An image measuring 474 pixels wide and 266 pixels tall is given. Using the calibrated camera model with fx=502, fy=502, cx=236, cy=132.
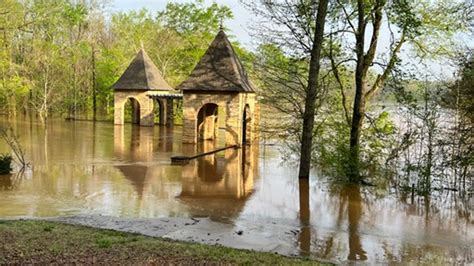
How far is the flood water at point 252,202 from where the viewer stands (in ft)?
30.2

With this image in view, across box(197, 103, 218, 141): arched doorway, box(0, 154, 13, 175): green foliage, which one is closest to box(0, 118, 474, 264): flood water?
box(0, 154, 13, 175): green foliage

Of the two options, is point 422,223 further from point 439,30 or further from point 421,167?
point 439,30

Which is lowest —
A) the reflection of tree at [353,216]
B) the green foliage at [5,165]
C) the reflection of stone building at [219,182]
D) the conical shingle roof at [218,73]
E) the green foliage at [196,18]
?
the reflection of tree at [353,216]

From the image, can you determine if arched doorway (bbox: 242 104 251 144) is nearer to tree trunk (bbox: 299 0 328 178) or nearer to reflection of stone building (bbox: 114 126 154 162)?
reflection of stone building (bbox: 114 126 154 162)

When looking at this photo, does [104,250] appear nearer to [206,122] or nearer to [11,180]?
[11,180]

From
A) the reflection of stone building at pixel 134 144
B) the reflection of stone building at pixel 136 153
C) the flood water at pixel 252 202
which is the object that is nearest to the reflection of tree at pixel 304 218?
the flood water at pixel 252 202

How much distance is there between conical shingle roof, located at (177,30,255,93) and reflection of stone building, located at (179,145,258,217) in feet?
11.4

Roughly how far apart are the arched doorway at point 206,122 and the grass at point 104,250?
775 inches

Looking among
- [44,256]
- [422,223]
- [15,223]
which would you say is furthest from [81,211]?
[422,223]

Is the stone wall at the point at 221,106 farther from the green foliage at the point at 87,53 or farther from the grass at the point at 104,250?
the grass at the point at 104,250

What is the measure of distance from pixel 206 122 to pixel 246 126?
2.38 m

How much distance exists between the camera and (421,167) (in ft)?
45.9

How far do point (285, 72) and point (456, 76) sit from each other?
5.35m

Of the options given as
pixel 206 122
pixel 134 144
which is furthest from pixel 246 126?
pixel 134 144
